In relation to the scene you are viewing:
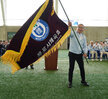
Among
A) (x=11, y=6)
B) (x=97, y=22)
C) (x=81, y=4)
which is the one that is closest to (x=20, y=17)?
(x=11, y=6)

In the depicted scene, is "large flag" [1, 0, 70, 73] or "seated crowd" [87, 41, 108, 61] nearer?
"large flag" [1, 0, 70, 73]

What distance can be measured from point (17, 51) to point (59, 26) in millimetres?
1001

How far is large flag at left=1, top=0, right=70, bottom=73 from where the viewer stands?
8.20 feet

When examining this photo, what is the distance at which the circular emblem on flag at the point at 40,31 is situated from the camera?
8.46 ft

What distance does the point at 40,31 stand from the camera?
2615 millimetres

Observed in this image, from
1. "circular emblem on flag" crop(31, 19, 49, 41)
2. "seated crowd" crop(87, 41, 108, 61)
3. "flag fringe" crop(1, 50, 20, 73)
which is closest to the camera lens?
"flag fringe" crop(1, 50, 20, 73)

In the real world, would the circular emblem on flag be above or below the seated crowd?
above

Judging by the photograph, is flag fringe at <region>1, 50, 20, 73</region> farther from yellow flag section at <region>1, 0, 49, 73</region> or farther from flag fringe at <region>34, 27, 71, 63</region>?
flag fringe at <region>34, 27, 71, 63</region>

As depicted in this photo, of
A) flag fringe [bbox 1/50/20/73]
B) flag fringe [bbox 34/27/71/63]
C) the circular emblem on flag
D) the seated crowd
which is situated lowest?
the seated crowd

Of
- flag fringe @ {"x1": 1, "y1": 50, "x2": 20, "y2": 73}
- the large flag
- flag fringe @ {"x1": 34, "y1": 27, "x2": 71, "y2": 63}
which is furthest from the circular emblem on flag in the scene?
flag fringe @ {"x1": 1, "y1": 50, "x2": 20, "y2": 73}

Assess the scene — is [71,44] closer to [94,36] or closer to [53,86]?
[53,86]

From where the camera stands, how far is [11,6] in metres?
11.9

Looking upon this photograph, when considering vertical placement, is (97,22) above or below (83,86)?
above

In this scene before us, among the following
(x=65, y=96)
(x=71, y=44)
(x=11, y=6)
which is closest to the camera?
(x=65, y=96)
